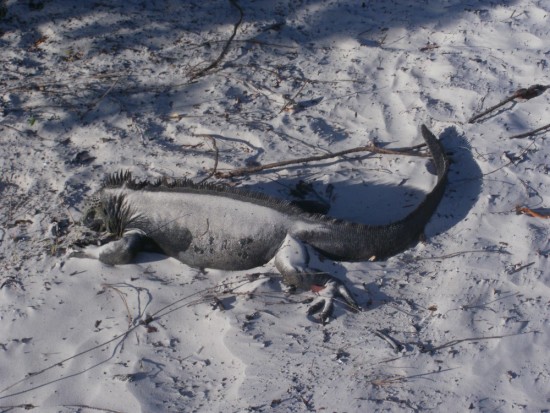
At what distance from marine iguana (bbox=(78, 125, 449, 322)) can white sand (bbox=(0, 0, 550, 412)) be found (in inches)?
4.2

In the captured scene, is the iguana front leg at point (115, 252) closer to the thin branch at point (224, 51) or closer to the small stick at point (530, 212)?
the thin branch at point (224, 51)

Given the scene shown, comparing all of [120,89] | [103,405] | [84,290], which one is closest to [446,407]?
[103,405]

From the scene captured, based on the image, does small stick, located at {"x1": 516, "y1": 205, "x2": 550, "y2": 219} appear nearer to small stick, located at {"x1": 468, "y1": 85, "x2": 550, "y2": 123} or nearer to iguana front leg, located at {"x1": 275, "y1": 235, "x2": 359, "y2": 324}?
small stick, located at {"x1": 468, "y1": 85, "x2": 550, "y2": 123}

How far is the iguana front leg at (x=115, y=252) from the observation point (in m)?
4.37

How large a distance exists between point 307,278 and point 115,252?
4.19ft

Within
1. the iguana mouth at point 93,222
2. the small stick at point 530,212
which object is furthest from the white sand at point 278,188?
the iguana mouth at point 93,222

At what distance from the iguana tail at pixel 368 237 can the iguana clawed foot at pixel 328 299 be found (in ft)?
0.82

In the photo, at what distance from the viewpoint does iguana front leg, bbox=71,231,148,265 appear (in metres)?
4.37

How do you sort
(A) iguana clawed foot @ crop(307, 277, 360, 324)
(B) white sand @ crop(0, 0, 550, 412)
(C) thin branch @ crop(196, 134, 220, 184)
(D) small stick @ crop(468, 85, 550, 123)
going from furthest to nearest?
(D) small stick @ crop(468, 85, 550, 123)
(C) thin branch @ crop(196, 134, 220, 184)
(A) iguana clawed foot @ crop(307, 277, 360, 324)
(B) white sand @ crop(0, 0, 550, 412)

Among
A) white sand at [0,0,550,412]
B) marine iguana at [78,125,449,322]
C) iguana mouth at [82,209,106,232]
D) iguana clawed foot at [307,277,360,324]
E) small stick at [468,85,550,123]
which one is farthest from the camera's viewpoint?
small stick at [468,85,550,123]

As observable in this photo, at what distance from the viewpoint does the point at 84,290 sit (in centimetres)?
416

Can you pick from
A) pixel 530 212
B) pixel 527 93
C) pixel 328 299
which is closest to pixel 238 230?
pixel 328 299

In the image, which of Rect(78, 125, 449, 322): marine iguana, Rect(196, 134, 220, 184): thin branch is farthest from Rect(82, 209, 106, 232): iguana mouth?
Rect(196, 134, 220, 184): thin branch

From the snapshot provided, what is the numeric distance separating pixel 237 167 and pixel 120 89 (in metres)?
1.36
